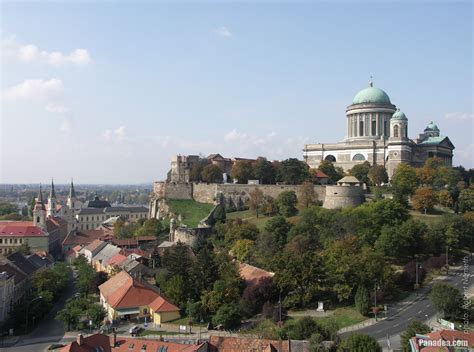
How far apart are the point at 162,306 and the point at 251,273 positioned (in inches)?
344

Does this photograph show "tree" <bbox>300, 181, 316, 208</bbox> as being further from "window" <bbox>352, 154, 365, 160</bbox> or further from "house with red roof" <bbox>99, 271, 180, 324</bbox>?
"house with red roof" <bbox>99, 271, 180, 324</bbox>

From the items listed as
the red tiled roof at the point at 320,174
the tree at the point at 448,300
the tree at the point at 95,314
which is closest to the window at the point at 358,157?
the red tiled roof at the point at 320,174

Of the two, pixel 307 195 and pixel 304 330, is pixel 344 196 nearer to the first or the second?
pixel 307 195

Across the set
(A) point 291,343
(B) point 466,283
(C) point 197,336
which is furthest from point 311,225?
(A) point 291,343

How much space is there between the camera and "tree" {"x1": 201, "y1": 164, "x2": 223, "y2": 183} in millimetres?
79625

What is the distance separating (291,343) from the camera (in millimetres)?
30172

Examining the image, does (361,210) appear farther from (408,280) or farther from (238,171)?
(238,171)

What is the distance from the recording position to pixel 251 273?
46.2 meters

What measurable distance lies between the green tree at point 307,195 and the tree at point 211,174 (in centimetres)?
1848

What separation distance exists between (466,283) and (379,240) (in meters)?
8.38

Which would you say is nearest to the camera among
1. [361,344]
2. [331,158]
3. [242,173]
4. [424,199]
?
[361,344]

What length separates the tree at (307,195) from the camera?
64375 mm

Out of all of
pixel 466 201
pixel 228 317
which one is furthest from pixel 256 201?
pixel 228 317

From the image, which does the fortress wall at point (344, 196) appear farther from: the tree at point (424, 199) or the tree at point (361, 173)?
the tree at point (361, 173)
